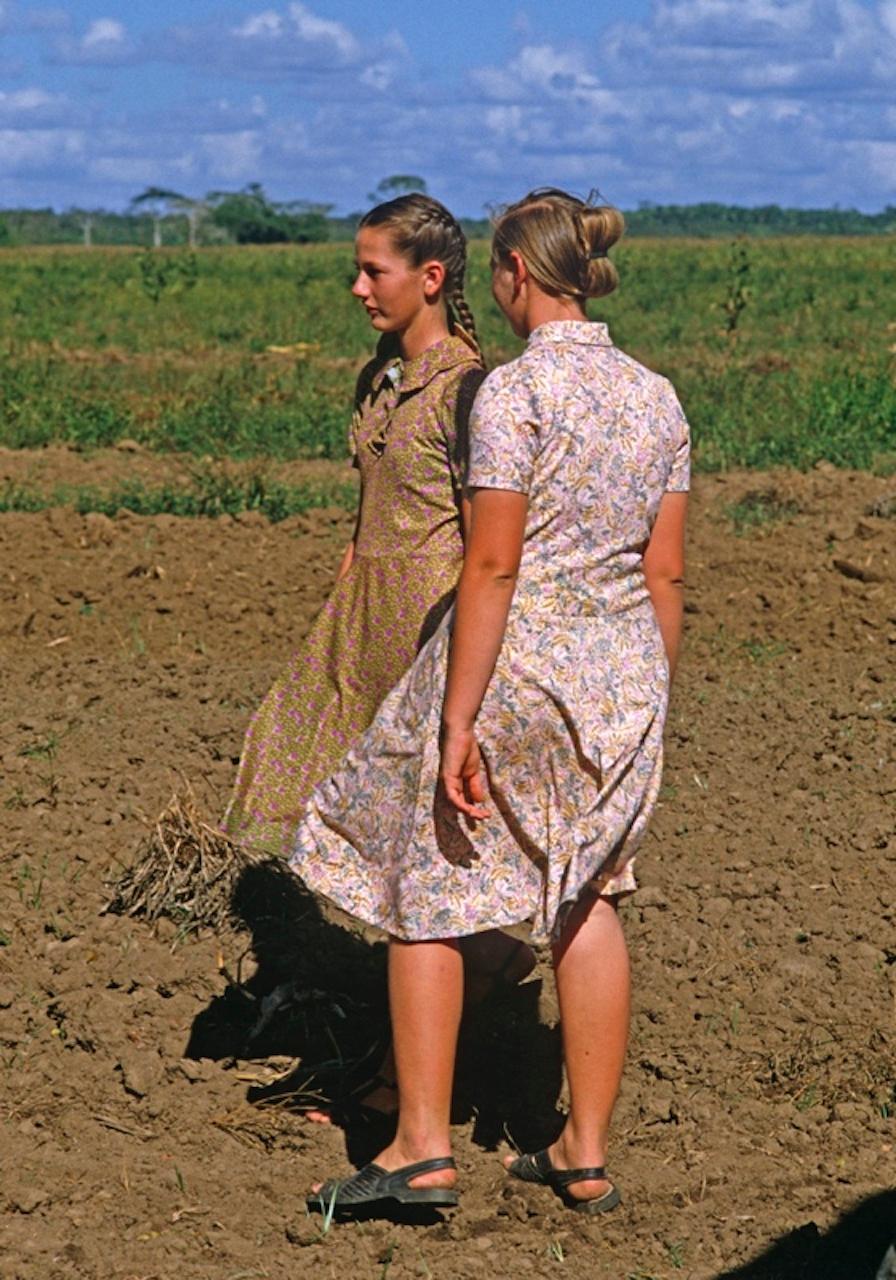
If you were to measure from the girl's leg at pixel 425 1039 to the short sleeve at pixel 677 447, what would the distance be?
0.86 m

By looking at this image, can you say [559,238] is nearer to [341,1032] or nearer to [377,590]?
[377,590]

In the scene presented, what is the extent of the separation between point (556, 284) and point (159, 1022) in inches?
74.4

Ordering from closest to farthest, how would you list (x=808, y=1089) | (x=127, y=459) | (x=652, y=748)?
(x=652, y=748)
(x=808, y=1089)
(x=127, y=459)

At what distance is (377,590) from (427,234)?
0.66 metres

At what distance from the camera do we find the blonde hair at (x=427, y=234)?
3.54m

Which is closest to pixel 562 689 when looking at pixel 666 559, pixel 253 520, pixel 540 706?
pixel 540 706

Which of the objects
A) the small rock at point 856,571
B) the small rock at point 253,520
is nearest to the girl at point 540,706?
the small rock at point 856,571

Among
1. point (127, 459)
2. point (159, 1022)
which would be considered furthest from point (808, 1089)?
point (127, 459)

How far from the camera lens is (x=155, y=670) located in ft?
21.8

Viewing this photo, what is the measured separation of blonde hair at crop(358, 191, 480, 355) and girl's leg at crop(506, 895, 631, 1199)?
111cm

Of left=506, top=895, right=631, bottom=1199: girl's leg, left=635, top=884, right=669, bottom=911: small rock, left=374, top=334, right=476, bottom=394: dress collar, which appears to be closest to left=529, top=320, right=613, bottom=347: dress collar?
left=374, top=334, right=476, bottom=394: dress collar

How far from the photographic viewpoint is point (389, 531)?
3650 mm

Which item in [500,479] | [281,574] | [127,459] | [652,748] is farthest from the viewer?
[127,459]

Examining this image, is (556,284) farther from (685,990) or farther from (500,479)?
(685,990)
